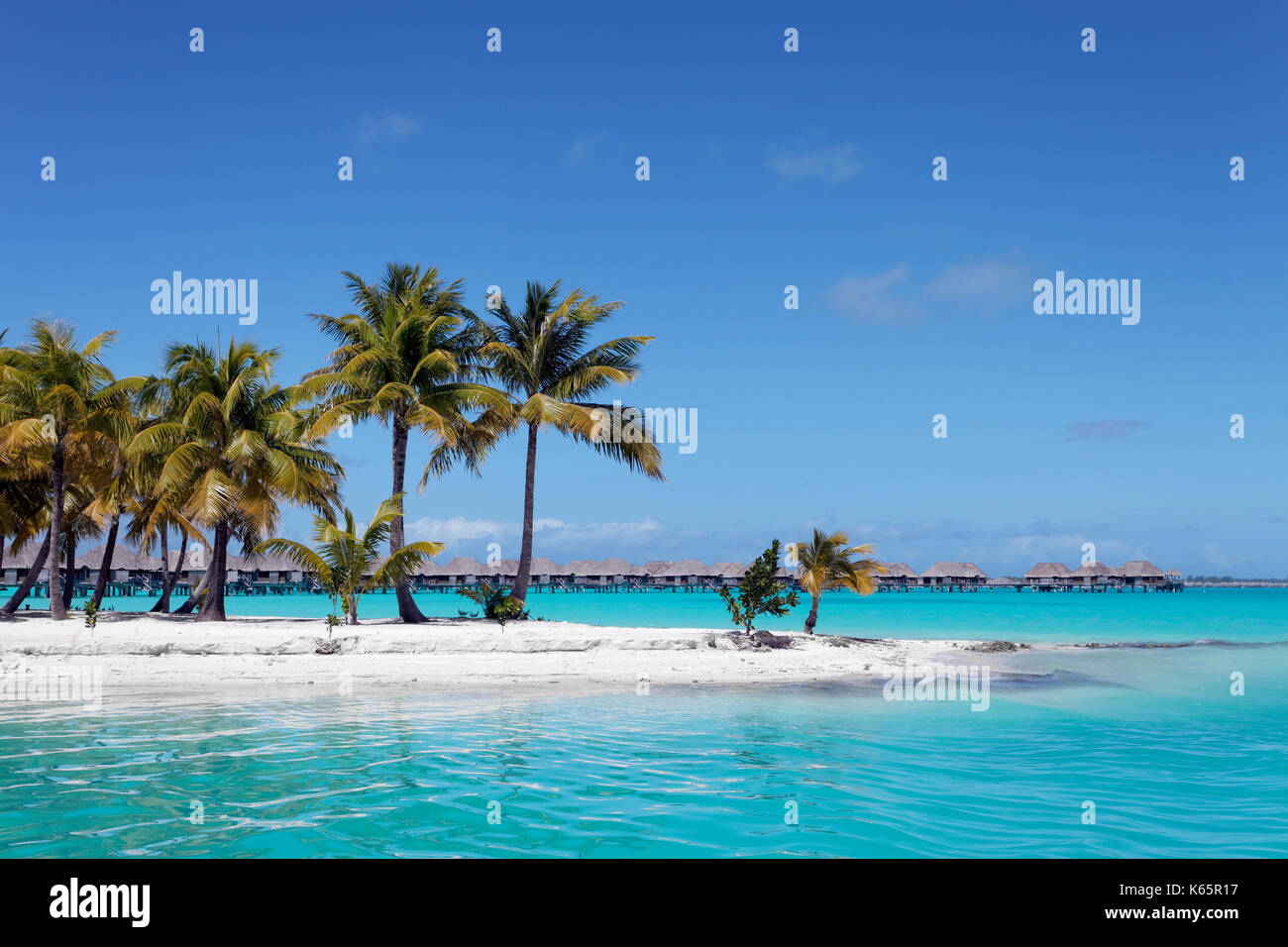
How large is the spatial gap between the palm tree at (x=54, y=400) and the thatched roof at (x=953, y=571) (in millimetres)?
92396

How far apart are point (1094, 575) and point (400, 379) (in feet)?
338

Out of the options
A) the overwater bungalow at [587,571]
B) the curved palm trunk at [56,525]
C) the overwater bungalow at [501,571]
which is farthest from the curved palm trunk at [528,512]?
the overwater bungalow at [587,571]

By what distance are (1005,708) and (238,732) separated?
37.6ft

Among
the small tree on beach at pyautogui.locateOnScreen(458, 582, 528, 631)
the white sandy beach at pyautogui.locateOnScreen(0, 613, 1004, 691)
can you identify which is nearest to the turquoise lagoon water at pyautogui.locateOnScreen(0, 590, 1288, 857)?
the white sandy beach at pyautogui.locateOnScreen(0, 613, 1004, 691)

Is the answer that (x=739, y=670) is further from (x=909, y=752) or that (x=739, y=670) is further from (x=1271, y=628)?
(x=1271, y=628)

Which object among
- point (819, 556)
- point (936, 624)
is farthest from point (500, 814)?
point (936, 624)

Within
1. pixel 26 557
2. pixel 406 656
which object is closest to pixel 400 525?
pixel 406 656

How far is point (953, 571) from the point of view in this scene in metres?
100

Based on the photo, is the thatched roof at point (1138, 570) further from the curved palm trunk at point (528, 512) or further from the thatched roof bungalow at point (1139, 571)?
the curved palm trunk at point (528, 512)

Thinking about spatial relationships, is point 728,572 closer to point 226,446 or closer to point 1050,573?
point 1050,573

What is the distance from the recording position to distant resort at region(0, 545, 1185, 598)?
6644 cm

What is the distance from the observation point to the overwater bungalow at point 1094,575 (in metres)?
104

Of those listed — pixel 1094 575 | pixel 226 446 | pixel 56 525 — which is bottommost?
pixel 1094 575
